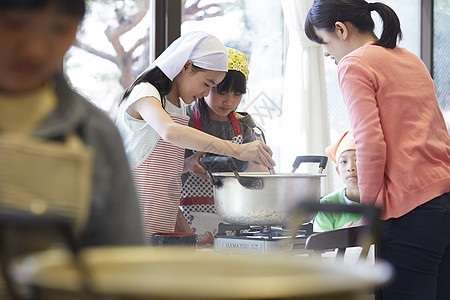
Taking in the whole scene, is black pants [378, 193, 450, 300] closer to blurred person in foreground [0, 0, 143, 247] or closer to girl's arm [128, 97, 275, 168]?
girl's arm [128, 97, 275, 168]

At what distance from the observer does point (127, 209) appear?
0.73m

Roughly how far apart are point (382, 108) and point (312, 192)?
0.38 meters

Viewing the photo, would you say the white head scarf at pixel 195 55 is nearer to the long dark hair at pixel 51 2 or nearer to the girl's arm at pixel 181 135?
the girl's arm at pixel 181 135

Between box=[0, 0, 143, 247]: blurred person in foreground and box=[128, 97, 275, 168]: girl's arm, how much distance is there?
46.4 inches

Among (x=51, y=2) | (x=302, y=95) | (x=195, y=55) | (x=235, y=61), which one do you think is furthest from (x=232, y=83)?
(x=51, y=2)

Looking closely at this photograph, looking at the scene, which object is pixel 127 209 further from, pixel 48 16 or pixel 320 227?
pixel 320 227

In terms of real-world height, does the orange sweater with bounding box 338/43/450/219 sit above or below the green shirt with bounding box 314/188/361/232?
above

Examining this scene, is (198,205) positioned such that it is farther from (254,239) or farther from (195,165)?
(254,239)

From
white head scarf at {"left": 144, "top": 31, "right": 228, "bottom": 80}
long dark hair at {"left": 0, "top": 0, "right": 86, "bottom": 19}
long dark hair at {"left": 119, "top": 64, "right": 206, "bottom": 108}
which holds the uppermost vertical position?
long dark hair at {"left": 0, "top": 0, "right": 86, "bottom": 19}

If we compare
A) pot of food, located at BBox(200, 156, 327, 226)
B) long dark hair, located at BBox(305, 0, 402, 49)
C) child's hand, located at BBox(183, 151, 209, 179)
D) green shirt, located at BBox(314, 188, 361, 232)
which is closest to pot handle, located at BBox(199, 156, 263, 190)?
pot of food, located at BBox(200, 156, 327, 226)

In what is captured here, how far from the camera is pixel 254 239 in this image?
1973 mm

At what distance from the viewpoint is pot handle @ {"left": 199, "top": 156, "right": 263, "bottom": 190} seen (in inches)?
74.1

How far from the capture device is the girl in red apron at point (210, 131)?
2367 mm

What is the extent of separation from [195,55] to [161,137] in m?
0.30
